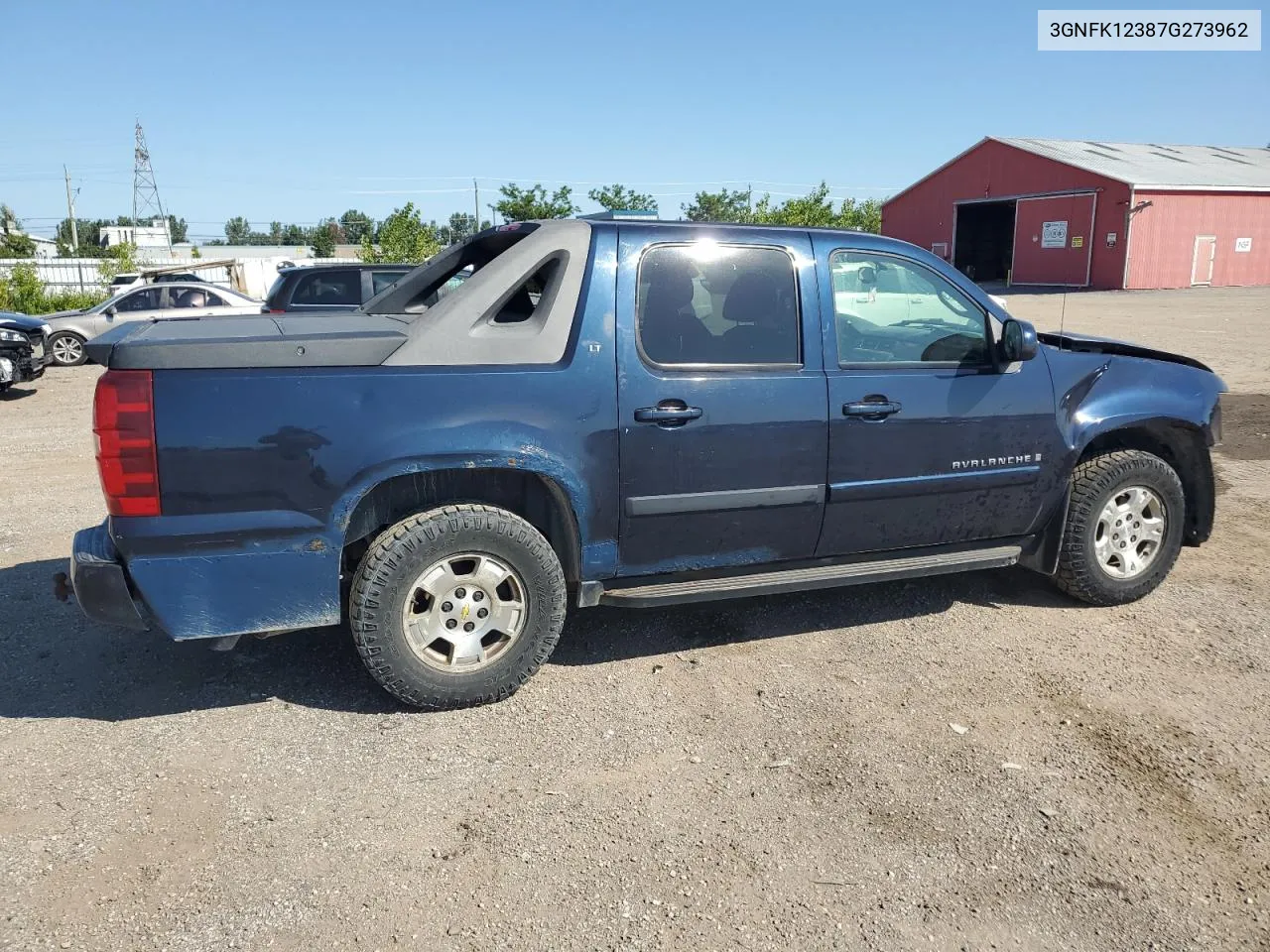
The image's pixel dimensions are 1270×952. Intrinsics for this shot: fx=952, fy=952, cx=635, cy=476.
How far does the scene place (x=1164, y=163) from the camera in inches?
1683

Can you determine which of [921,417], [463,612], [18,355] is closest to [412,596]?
[463,612]

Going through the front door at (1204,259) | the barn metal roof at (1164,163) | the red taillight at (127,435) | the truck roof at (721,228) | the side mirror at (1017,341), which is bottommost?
the red taillight at (127,435)

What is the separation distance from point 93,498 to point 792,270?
221 inches

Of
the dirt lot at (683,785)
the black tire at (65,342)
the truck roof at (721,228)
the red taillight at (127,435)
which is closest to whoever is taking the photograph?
the dirt lot at (683,785)

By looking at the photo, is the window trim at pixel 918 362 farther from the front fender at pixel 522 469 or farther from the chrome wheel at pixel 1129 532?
the front fender at pixel 522 469

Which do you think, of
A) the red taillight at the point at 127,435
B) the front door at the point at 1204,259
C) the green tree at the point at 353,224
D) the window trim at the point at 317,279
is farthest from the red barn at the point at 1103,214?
the green tree at the point at 353,224

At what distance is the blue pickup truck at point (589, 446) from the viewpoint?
3395 millimetres

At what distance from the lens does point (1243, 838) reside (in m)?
2.98

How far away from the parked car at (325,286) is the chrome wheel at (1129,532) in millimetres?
9330

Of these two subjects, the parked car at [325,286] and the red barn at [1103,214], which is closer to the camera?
the parked car at [325,286]

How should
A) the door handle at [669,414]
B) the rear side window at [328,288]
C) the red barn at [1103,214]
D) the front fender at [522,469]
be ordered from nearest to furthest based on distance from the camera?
the front fender at [522,469]
the door handle at [669,414]
the rear side window at [328,288]
the red barn at [1103,214]

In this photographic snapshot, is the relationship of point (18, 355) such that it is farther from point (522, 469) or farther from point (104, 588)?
point (522, 469)

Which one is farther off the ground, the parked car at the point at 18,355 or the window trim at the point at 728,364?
the window trim at the point at 728,364

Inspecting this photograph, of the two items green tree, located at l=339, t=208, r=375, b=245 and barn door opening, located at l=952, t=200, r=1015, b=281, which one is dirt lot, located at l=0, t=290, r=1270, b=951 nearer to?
barn door opening, located at l=952, t=200, r=1015, b=281
